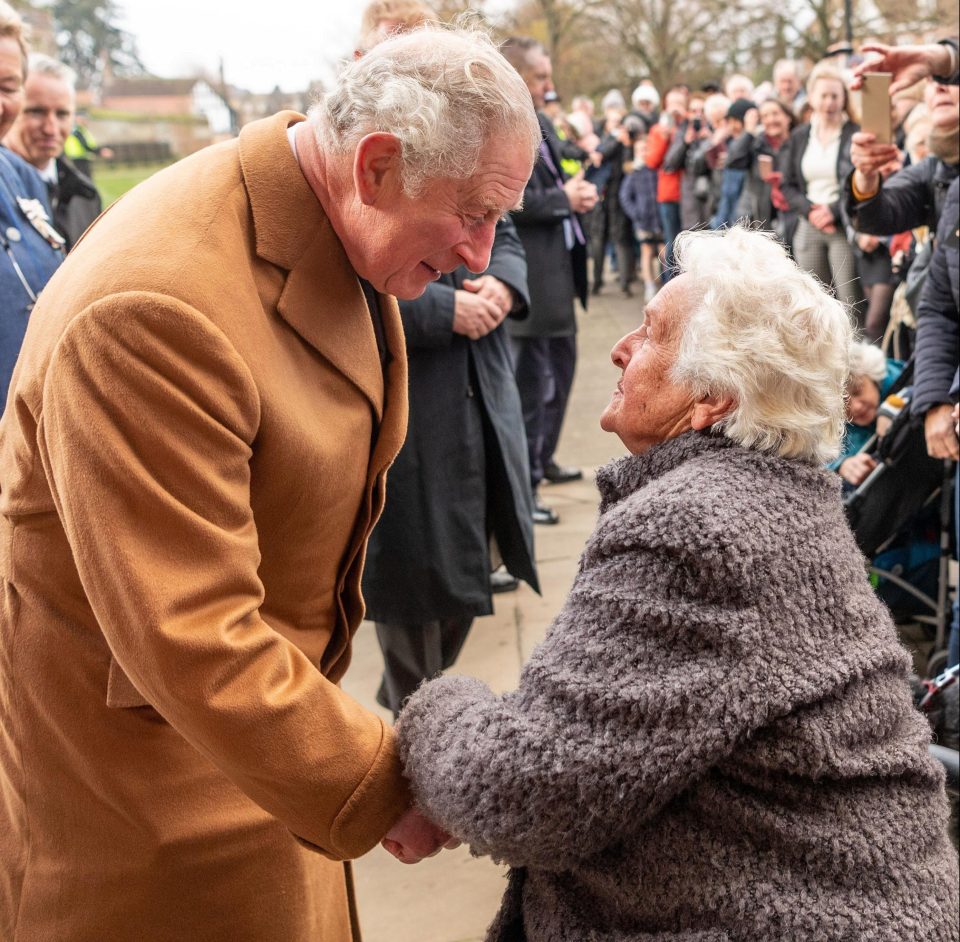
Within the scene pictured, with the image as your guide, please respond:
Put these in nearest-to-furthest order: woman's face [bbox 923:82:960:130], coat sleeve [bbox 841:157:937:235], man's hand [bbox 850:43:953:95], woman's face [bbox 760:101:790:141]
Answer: woman's face [bbox 923:82:960:130]
man's hand [bbox 850:43:953:95]
coat sleeve [bbox 841:157:937:235]
woman's face [bbox 760:101:790:141]

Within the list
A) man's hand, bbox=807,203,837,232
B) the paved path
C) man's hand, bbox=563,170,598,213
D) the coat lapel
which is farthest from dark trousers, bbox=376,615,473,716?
man's hand, bbox=807,203,837,232

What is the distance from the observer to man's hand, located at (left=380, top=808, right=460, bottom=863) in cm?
171

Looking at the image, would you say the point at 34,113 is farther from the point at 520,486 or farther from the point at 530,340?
the point at 520,486

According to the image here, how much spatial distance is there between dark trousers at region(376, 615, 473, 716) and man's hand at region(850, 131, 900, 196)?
2224mm

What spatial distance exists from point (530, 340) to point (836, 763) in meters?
4.35

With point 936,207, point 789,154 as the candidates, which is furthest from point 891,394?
point 789,154

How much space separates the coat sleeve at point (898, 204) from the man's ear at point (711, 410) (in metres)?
3.11

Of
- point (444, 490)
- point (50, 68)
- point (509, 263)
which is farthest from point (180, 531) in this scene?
point (50, 68)

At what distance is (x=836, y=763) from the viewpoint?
1.46m

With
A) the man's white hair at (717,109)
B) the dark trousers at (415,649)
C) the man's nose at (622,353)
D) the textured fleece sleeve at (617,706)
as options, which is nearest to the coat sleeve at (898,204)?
the dark trousers at (415,649)

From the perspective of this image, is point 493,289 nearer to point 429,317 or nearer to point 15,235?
point 429,317

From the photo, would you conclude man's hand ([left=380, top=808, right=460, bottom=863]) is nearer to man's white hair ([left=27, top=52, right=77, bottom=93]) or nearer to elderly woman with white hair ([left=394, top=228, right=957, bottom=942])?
elderly woman with white hair ([left=394, top=228, right=957, bottom=942])

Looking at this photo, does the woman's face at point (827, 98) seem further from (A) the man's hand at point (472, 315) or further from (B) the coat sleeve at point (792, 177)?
(A) the man's hand at point (472, 315)

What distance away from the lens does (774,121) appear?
9.15 meters
